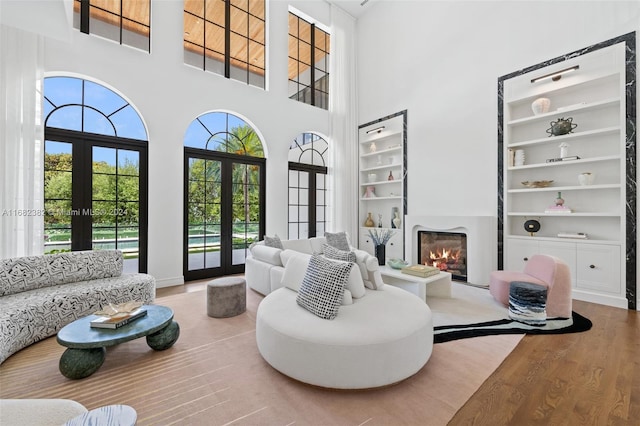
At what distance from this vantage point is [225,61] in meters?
5.37

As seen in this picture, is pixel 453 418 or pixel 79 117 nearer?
pixel 453 418

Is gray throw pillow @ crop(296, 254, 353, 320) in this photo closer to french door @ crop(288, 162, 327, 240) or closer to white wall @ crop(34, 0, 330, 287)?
white wall @ crop(34, 0, 330, 287)

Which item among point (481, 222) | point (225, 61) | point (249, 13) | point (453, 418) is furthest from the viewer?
point (249, 13)

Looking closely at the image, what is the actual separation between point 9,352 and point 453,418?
326cm

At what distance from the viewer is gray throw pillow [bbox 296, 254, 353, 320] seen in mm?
2133

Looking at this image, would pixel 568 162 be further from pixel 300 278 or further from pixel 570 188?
pixel 300 278

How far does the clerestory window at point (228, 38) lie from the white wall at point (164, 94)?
39 cm

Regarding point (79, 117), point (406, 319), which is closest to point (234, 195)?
point (79, 117)

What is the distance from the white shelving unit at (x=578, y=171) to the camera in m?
3.58

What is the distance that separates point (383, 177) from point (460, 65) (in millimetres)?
2619

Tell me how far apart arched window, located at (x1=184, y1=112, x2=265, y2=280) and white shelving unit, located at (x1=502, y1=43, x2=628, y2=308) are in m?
4.39

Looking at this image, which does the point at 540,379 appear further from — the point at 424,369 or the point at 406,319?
the point at 406,319

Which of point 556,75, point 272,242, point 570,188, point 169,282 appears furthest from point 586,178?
point 169,282

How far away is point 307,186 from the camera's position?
6.57m
